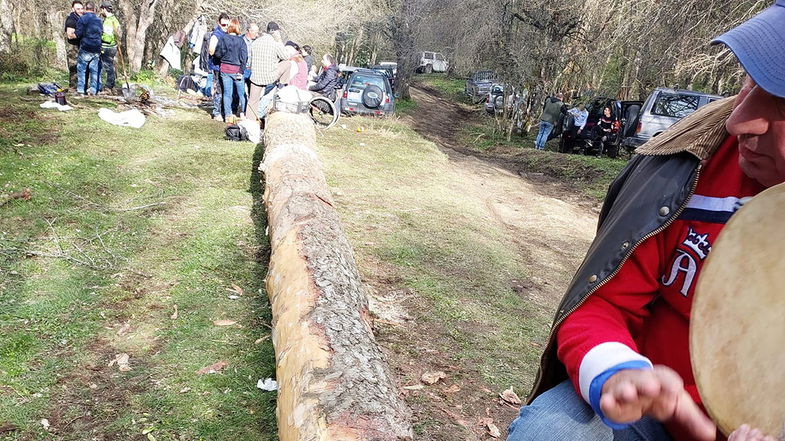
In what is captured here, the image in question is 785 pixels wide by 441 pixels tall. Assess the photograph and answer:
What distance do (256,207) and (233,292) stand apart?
7.46ft

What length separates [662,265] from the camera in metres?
1.49

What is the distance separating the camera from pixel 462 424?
11.2 ft

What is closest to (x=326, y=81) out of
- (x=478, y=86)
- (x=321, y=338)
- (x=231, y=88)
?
(x=231, y=88)

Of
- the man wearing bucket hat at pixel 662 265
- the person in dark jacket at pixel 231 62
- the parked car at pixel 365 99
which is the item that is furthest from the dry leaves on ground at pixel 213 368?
the parked car at pixel 365 99

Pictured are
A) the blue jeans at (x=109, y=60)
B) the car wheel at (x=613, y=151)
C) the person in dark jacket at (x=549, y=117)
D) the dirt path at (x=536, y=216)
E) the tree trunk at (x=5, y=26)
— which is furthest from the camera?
the person in dark jacket at (x=549, y=117)

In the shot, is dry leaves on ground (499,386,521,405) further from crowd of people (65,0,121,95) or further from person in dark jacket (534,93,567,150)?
person in dark jacket (534,93,567,150)

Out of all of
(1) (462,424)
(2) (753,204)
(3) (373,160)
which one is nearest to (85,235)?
(1) (462,424)

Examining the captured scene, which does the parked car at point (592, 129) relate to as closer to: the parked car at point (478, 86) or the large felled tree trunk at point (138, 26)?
the large felled tree trunk at point (138, 26)

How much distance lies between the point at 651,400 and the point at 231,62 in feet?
34.9

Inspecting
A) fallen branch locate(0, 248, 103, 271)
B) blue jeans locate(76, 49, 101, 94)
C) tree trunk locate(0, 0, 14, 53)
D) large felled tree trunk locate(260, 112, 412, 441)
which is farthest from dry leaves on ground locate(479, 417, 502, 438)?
tree trunk locate(0, 0, 14, 53)

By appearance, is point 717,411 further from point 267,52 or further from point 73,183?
point 267,52

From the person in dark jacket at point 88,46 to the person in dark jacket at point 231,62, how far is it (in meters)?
→ 2.37

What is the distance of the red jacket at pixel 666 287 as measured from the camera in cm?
142

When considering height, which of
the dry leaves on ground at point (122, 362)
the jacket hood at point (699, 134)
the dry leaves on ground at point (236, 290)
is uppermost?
the jacket hood at point (699, 134)
